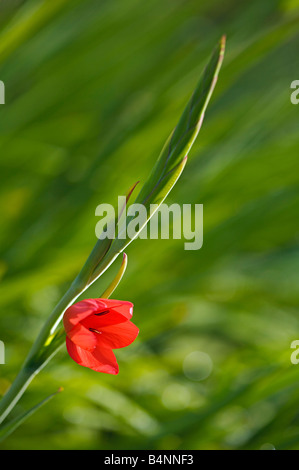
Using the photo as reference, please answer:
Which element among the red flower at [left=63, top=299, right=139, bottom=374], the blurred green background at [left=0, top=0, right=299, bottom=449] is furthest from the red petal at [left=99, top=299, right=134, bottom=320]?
the blurred green background at [left=0, top=0, right=299, bottom=449]

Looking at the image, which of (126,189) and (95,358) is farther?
(126,189)

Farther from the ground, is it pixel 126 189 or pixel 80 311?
pixel 126 189

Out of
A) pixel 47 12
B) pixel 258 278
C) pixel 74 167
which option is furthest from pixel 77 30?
pixel 258 278

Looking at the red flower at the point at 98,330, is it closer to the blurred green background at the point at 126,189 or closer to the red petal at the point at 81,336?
the red petal at the point at 81,336

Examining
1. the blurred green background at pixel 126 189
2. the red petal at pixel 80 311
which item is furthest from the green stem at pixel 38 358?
the blurred green background at pixel 126 189

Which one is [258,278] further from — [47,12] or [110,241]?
[110,241]

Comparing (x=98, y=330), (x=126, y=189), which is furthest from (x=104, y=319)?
(x=126, y=189)

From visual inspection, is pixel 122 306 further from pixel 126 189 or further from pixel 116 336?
pixel 126 189

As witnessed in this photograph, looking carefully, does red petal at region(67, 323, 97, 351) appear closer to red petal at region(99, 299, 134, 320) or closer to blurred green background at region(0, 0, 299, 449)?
red petal at region(99, 299, 134, 320)
